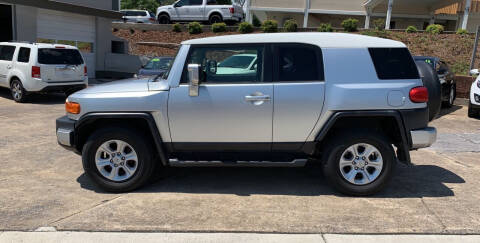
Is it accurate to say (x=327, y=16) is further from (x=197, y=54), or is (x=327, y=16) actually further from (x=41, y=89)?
(x=197, y=54)

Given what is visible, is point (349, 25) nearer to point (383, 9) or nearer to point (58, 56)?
point (383, 9)

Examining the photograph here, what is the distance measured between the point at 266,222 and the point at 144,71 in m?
10.5

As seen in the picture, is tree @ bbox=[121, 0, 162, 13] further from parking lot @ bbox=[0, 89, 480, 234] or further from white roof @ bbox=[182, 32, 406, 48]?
white roof @ bbox=[182, 32, 406, 48]

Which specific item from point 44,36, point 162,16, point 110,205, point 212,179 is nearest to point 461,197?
point 212,179

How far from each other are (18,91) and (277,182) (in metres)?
9.45

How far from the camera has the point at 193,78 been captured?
166 inches

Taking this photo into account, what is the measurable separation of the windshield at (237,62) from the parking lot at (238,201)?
1466 millimetres

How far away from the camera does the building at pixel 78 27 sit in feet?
49.7

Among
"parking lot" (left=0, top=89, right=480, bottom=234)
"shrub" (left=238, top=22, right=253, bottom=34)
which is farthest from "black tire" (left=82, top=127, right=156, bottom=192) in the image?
"shrub" (left=238, top=22, right=253, bottom=34)

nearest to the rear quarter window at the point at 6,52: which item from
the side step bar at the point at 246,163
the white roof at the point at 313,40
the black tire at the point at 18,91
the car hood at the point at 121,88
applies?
the black tire at the point at 18,91

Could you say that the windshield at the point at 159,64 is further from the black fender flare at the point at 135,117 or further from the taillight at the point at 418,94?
the taillight at the point at 418,94

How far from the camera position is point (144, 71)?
13.4 metres

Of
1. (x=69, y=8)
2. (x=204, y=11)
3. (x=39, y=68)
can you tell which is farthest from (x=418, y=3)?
(x=39, y=68)

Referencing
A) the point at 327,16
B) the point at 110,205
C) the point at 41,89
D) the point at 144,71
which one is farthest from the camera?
the point at 327,16
